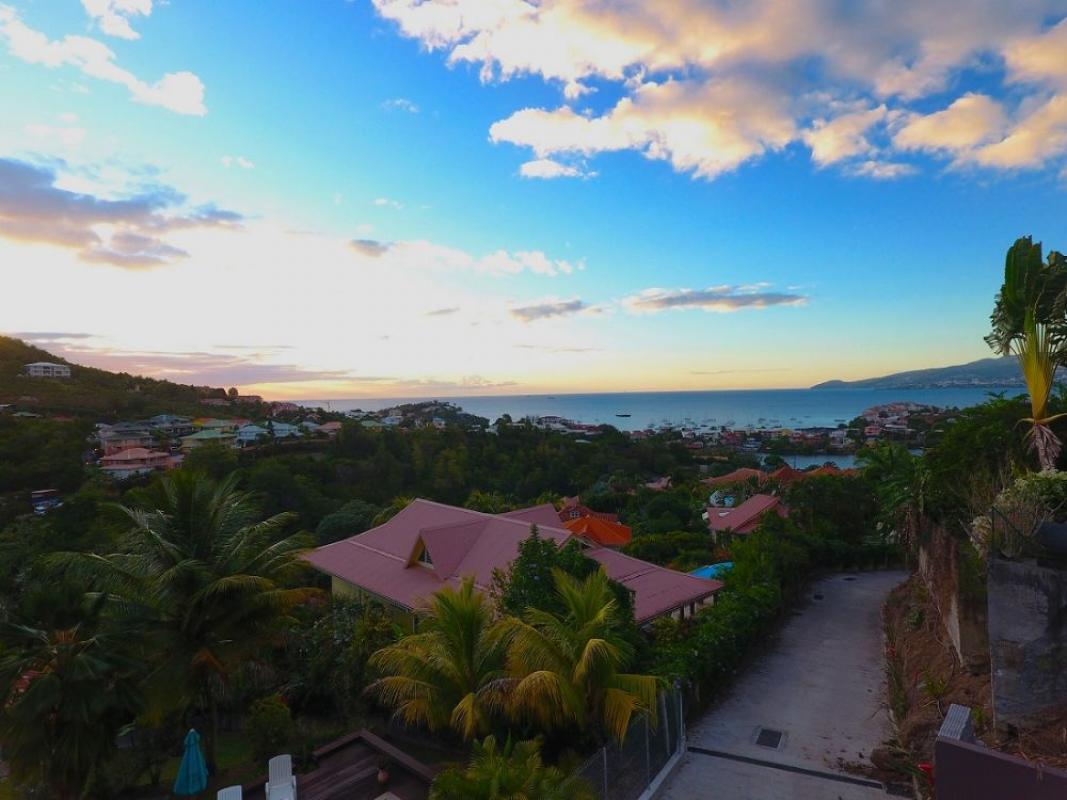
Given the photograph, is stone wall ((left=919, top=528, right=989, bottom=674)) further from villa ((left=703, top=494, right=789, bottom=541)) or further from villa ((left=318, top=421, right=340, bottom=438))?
villa ((left=318, top=421, right=340, bottom=438))

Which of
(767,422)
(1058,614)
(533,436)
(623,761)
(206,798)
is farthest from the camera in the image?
(767,422)

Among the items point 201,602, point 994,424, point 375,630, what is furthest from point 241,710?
point 994,424

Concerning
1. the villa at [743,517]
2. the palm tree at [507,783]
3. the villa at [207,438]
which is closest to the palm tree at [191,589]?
the palm tree at [507,783]

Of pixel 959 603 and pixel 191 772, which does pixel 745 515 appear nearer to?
pixel 959 603

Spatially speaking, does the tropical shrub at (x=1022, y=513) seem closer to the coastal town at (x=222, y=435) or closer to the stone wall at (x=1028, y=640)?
the stone wall at (x=1028, y=640)

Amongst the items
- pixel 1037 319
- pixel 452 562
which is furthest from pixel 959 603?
pixel 452 562

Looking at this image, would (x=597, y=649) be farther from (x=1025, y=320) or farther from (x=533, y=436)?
(x=533, y=436)
